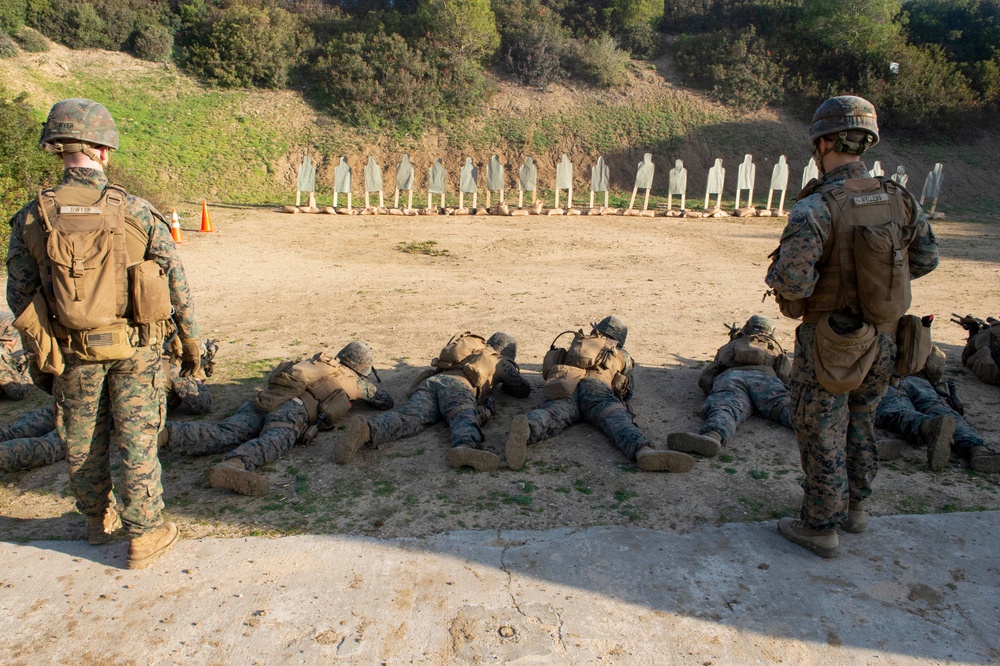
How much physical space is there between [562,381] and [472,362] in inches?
32.3

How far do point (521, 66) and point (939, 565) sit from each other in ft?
106

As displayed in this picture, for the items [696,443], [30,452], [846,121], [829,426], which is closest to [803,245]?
[846,121]

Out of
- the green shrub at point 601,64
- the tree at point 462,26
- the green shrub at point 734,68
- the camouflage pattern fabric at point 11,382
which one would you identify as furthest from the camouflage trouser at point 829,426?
the green shrub at point 734,68

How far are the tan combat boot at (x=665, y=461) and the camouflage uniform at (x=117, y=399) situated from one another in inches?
120

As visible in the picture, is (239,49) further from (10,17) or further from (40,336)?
(40,336)

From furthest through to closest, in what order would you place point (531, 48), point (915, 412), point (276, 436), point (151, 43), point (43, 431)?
point (531, 48), point (151, 43), point (915, 412), point (43, 431), point (276, 436)

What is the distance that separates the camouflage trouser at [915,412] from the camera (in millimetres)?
5191

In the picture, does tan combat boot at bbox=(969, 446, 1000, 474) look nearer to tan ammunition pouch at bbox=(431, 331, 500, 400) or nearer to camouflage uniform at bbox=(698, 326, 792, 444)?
camouflage uniform at bbox=(698, 326, 792, 444)

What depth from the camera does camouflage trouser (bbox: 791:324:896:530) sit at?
3.79 metres

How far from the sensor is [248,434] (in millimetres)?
5355

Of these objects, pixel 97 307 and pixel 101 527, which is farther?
pixel 101 527

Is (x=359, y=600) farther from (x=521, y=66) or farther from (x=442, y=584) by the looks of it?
(x=521, y=66)

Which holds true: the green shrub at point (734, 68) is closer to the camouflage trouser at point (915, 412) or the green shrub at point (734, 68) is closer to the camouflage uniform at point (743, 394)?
the camouflage uniform at point (743, 394)

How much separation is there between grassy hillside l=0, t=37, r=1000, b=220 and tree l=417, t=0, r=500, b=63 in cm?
261
